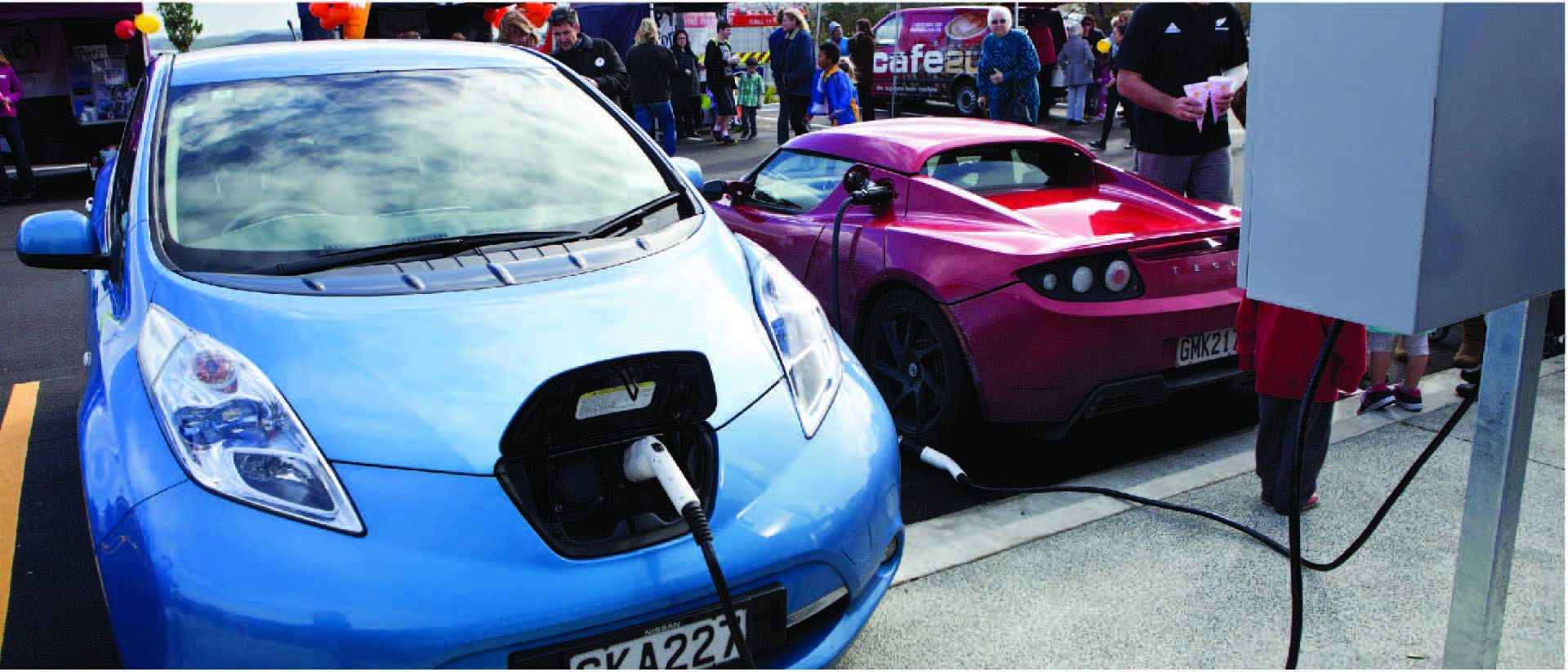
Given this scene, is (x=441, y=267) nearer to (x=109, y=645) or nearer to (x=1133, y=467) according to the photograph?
(x=109, y=645)

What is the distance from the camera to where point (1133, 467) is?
3.98 m

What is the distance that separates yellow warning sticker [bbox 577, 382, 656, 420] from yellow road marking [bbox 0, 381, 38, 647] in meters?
1.90

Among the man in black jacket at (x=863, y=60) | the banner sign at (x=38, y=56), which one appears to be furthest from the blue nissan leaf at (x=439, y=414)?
the banner sign at (x=38, y=56)

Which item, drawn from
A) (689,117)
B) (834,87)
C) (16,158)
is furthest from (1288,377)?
(689,117)

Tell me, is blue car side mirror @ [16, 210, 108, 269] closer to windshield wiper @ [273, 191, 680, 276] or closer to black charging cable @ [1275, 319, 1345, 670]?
windshield wiper @ [273, 191, 680, 276]

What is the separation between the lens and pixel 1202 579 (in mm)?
3078

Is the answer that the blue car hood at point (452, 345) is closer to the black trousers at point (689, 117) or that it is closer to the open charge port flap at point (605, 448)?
the open charge port flap at point (605, 448)

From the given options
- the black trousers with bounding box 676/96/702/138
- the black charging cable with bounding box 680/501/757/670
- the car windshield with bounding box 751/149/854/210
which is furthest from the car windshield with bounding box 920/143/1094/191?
the black trousers with bounding box 676/96/702/138

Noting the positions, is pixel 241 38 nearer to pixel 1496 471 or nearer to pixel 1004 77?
pixel 1496 471

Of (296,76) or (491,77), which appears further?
(491,77)

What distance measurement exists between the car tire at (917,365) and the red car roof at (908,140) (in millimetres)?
669

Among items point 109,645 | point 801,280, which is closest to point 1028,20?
point 801,280

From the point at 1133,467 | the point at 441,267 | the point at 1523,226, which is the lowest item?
the point at 1133,467

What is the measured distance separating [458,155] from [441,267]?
0.62m
